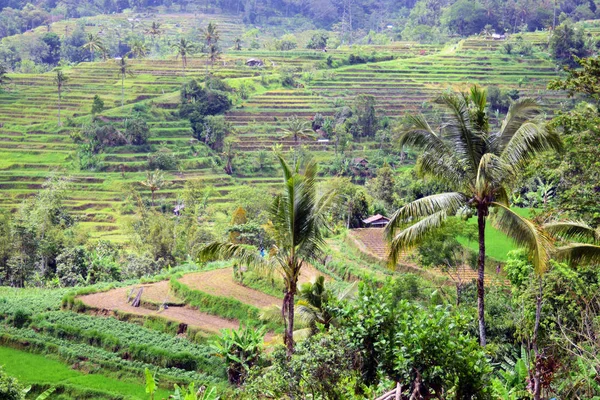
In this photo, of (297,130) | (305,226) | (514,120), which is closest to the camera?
(514,120)

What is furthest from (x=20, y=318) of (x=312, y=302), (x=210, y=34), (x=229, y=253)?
(x=210, y=34)

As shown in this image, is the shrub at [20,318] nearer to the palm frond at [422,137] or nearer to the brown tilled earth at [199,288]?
the brown tilled earth at [199,288]

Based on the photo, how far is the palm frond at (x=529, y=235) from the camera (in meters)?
11.7

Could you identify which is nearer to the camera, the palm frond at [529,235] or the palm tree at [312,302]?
the palm frond at [529,235]

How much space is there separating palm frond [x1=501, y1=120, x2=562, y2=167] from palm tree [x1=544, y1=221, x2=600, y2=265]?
1251 millimetres

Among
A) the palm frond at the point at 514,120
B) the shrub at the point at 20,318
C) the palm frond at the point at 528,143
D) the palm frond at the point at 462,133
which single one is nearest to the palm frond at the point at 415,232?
the palm frond at the point at 462,133

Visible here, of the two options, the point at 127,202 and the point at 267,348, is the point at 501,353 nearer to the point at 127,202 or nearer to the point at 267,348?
the point at 267,348

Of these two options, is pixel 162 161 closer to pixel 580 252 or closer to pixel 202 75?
pixel 202 75

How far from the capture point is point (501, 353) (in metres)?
17.3

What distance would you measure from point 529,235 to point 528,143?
1.53 m

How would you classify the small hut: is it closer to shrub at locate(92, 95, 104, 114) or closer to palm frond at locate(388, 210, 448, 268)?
palm frond at locate(388, 210, 448, 268)

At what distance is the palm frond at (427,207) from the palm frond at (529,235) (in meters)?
0.64

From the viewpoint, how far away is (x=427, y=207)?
12.8 m

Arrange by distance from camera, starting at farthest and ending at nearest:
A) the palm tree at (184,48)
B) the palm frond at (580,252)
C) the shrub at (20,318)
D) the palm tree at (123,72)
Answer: the palm tree at (184,48) → the palm tree at (123,72) → the shrub at (20,318) → the palm frond at (580,252)
